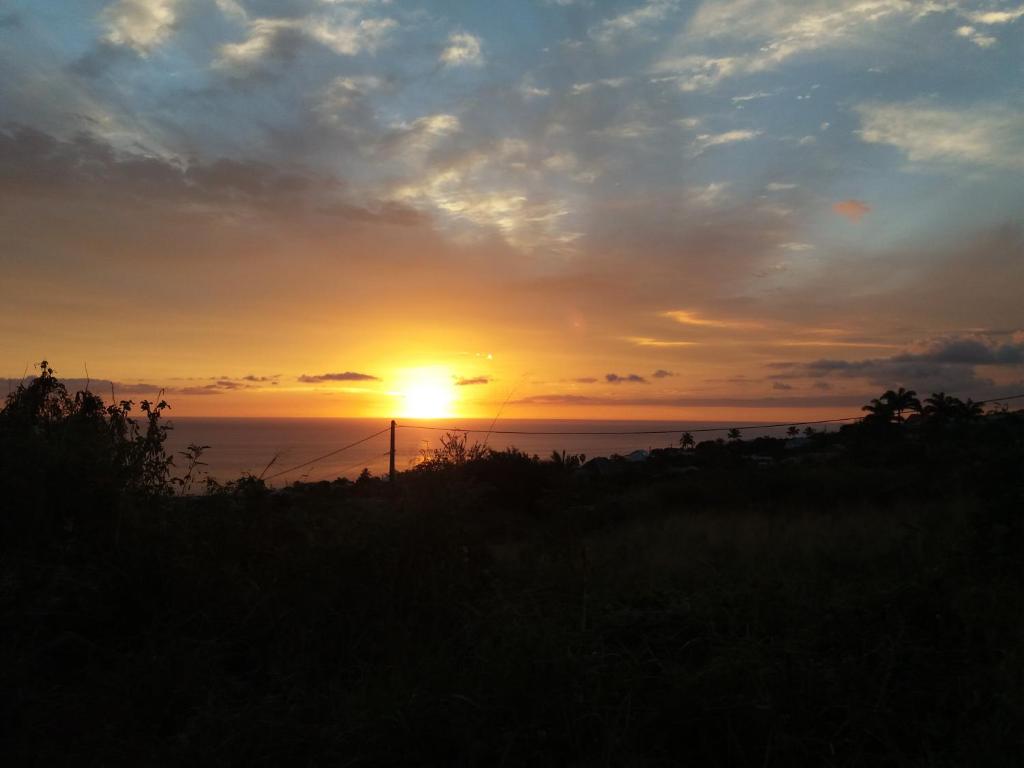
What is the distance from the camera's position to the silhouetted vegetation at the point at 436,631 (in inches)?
157

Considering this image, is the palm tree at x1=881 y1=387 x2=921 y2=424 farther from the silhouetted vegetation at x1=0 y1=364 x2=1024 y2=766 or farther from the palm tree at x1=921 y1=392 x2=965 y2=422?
the silhouetted vegetation at x1=0 y1=364 x2=1024 y2=766

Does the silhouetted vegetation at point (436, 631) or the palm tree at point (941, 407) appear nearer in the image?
the silhouetted vegetation at point (436, 631)

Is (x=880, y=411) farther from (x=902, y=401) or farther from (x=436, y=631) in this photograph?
(x=436, y=631)

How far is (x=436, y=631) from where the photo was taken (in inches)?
212

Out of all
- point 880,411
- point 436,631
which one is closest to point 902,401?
point 880,411

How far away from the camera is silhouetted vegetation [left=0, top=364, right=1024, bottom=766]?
3.98 metres

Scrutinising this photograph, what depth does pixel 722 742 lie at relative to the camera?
401cm

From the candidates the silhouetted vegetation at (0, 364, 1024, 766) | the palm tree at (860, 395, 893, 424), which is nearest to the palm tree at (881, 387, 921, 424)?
the palm tree at (860, 395, 893, 424)

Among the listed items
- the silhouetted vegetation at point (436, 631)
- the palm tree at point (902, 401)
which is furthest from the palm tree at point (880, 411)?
the silhouetted vegetation at point (436, 631)

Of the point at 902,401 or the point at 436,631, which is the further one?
the point at 902,401

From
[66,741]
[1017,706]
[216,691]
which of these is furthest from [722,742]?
[66,741]

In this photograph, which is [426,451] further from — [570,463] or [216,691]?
[216,691]

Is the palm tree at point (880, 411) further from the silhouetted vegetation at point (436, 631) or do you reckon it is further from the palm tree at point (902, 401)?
the silhouetted vegetation at point (436, 631)

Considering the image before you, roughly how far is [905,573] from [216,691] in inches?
222
